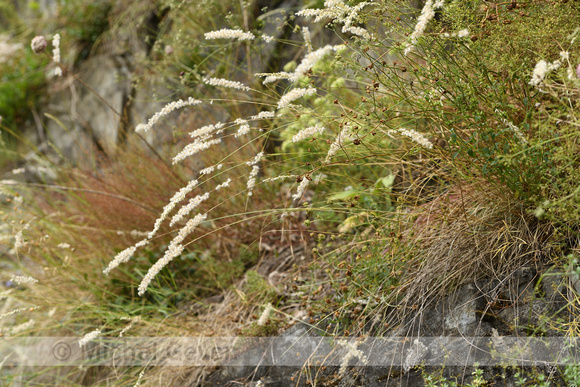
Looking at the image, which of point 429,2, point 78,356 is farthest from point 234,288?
point 429,2

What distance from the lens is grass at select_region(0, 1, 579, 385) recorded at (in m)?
1.50

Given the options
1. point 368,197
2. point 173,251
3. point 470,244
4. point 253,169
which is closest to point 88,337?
point 173,251

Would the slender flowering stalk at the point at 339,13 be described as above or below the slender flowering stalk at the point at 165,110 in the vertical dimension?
above

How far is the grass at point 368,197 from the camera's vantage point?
1505mm

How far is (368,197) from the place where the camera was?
2.09 metres

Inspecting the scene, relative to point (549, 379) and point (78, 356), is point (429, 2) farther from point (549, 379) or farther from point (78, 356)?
point (78, 356)

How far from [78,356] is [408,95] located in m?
2.09

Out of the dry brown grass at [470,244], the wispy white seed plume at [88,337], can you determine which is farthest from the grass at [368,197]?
the wispy white seed plume at [88,337]

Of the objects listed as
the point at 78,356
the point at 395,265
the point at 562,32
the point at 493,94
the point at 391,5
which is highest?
the point at 391,5

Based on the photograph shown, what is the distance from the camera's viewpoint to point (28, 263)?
129 inches

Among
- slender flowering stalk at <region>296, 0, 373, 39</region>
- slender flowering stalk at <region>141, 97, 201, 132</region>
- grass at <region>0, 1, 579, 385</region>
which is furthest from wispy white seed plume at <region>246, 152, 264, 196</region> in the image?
slender flowering stalk at <region>296, 0, 373, 39</region>

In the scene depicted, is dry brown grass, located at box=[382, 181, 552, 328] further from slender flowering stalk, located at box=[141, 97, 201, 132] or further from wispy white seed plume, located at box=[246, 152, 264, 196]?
slender flowering stalk, located at box=[141, 97, 201, 132]

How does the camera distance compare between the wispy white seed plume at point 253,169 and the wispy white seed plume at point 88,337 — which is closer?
the wispy white seed plume at point 253,169

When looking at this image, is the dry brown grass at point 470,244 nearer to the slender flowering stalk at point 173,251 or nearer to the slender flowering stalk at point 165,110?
the slender flowering stalk at point 173,251
